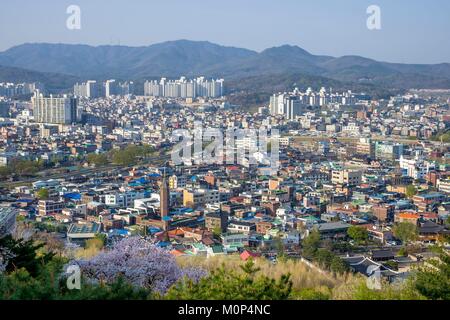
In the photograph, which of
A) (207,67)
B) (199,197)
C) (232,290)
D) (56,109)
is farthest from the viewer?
(207,67)

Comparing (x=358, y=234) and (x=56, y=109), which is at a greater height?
(x=56, y=109)

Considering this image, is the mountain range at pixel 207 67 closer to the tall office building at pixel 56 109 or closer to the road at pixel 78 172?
the tall office building at pixel 56 109

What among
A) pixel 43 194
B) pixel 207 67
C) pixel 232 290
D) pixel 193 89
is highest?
pixel 207 67

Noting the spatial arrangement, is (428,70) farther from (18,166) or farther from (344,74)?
(18,166)

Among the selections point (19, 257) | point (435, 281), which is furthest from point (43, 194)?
point (435, 281)

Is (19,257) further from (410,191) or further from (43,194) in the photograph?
(410,191)
